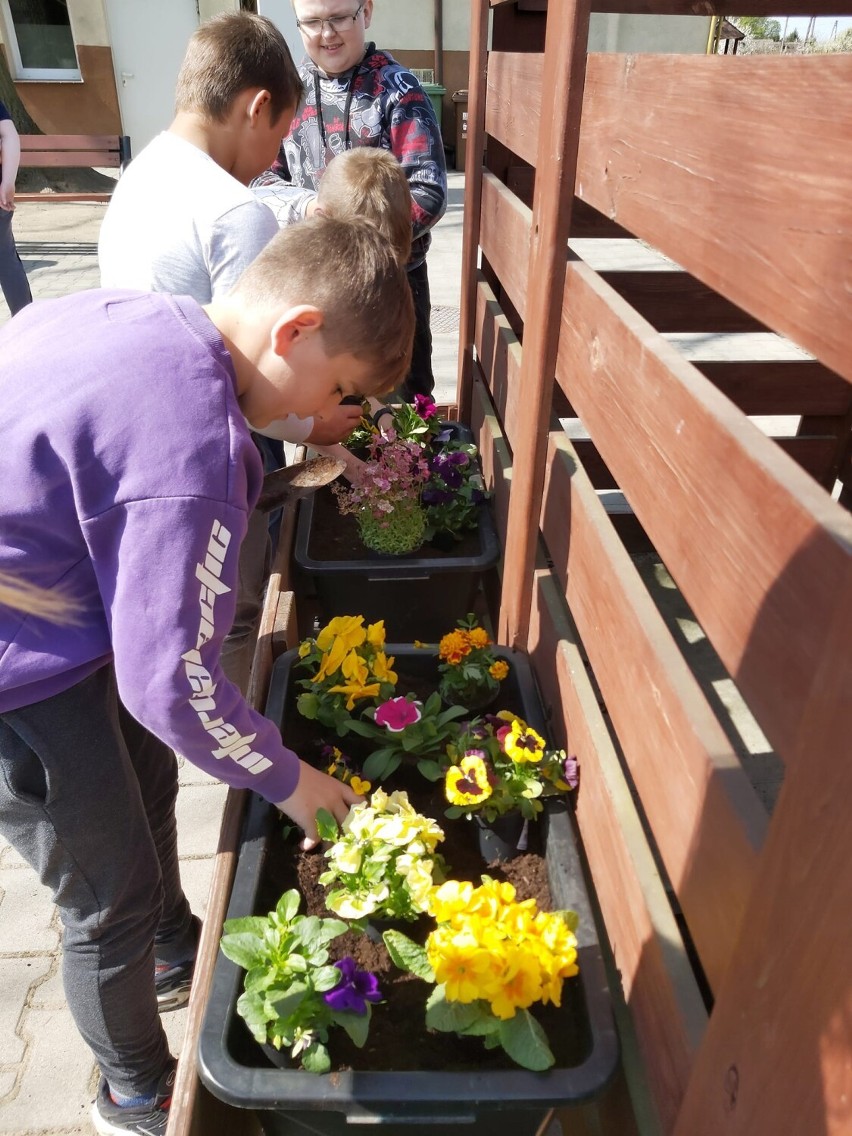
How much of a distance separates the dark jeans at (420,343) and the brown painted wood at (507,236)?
385 mm

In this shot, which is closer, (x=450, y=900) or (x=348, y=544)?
(x=450, y=900)

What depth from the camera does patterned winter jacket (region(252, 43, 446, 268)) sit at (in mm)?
2980

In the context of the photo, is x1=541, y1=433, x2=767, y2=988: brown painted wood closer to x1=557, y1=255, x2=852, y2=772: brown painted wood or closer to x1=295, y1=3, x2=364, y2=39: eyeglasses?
x1=557, y1=255, x2=852, y2=772: brown painted wood

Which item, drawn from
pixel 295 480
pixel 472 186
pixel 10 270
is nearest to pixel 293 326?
pixel 295 480

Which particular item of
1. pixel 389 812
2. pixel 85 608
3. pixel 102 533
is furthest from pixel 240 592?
pixel 102 533

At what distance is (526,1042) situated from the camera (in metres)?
1.20

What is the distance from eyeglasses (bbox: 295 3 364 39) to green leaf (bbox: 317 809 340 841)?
254 centimetres

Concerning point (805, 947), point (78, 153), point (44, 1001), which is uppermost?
point (805, 947)

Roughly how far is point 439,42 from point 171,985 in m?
15.1

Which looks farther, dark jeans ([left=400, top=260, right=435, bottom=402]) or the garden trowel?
dark jeans ([left=400, top=260, right=435, bottom=402])

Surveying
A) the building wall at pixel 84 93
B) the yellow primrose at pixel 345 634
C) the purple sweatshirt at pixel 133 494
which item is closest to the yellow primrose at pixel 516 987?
the purple sweatshirt at pixel 133 494

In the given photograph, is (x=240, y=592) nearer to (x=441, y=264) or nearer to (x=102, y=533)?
(x=102, y=533)

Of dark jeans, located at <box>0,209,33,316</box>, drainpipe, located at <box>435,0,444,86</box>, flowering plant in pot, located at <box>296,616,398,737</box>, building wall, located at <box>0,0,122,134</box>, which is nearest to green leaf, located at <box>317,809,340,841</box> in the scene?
flowering plant in pot, located at <box>296,616,398,737</box>

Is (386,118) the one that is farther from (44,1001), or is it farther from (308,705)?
(44,1001)
